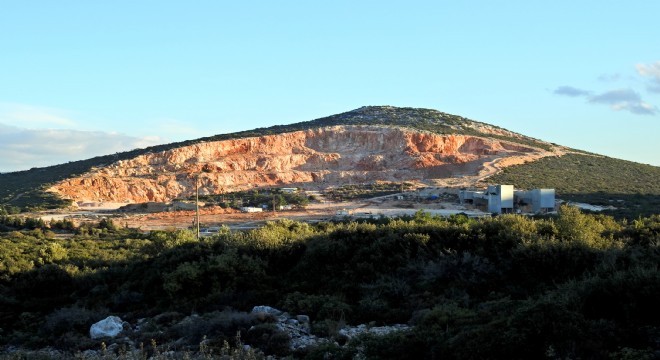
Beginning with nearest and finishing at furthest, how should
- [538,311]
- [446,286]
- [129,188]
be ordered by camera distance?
[538,311] → [446,286] → [129,188]

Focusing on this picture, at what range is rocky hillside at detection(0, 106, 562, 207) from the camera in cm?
6875

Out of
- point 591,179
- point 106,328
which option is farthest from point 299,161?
point 106,328

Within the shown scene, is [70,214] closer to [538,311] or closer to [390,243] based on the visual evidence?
[390,243]

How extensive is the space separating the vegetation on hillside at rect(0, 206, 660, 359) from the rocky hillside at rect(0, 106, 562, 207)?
51.3m

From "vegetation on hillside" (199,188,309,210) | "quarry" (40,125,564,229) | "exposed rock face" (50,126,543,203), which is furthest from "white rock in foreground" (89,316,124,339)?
"exposed rock face" (50,126,543,203)

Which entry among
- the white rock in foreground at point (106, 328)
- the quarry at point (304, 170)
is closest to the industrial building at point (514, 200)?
the quarry at point (304, 170)

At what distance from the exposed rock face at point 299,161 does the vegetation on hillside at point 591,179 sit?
6.18 metres

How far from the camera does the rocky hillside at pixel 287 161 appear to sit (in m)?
68.8

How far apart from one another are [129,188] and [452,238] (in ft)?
188

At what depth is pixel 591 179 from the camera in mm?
68312

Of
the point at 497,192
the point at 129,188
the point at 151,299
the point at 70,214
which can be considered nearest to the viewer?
the point at 151,299

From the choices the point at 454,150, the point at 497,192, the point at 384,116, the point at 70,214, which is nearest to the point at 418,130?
the point at 454,150

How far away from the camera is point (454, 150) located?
8138cm

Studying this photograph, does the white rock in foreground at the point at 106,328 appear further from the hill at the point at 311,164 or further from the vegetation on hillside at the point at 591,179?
the hill at the point at 311,164
